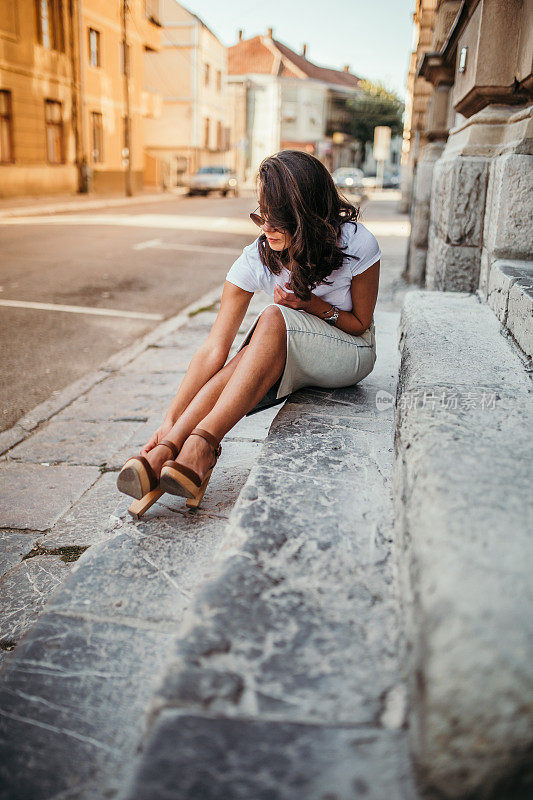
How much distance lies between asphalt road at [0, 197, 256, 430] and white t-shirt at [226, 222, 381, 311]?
5.78ft

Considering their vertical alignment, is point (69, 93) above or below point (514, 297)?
above

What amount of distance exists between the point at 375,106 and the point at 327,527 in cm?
6046

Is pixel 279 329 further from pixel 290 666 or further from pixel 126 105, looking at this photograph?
pixel 126 105

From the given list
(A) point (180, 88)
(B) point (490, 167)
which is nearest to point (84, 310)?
(B) point (490, 167)

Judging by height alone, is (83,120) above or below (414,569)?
above

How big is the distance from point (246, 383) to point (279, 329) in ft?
0.82

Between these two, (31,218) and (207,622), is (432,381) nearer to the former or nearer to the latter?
(207,622)

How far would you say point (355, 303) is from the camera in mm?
2602

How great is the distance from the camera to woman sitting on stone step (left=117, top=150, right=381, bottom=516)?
2.17m

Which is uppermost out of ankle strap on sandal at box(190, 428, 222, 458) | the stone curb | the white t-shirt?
the white t-shirt

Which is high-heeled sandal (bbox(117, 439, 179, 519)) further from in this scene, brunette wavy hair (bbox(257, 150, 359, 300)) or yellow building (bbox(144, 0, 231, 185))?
yellow building (bbox(144, 0, 231, 185))

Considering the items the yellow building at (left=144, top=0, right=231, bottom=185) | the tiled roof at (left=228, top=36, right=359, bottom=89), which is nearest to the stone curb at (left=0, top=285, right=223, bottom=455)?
the yellow building at (left=144, top=0, right=231, bottom=185)

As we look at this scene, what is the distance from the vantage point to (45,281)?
24.0 feet

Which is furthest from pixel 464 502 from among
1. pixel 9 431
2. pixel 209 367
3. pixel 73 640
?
pixel 9 431
